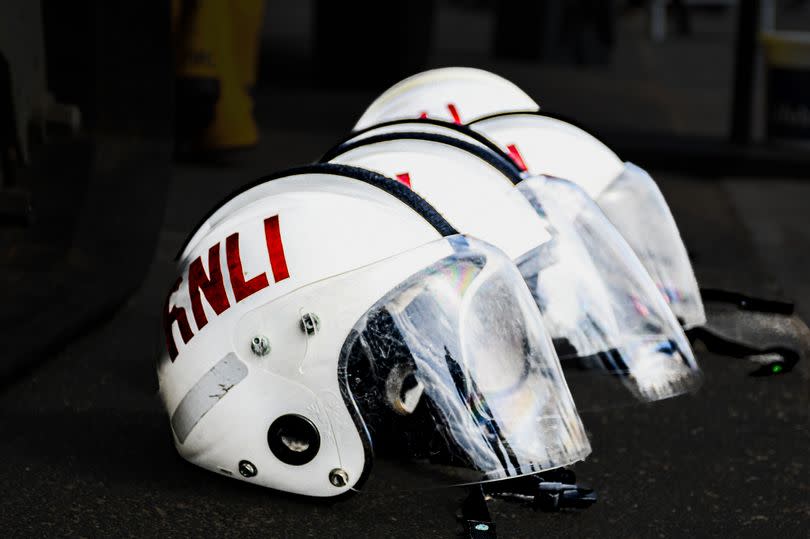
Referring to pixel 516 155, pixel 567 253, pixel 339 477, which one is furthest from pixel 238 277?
pixel 516 155

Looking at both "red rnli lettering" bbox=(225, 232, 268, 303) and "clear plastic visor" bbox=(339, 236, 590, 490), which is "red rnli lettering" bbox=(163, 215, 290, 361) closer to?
"red rnli lettering" bbox=(225, 232, 268, 303)

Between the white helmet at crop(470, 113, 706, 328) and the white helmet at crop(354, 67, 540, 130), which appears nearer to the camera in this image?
the white helmet at crop(470, 113, 706, 328)

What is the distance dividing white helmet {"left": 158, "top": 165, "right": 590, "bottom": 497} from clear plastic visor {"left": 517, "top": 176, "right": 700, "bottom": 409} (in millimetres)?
540

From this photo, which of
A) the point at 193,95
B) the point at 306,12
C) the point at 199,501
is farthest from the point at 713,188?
the point at 306,12

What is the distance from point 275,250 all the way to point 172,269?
9.32 ft

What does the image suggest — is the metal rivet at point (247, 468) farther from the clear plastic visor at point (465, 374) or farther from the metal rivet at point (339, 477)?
the clear plastic visor at point (465, 374)

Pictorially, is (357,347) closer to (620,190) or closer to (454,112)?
(620,190)

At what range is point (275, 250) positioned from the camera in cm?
340

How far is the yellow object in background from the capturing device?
7.72 m

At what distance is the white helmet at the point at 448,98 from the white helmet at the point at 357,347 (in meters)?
1.43

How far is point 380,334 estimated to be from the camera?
330 cm

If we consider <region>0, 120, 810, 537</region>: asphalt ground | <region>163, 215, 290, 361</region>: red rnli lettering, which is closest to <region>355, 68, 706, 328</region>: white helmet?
<region>0, 120, 810, 537</region>: asphalt ground

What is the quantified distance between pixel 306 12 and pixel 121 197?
14.5m

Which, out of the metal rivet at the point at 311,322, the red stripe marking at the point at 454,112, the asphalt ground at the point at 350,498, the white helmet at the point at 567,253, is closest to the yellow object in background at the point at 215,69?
the asphalt ground at the point at 350,498
